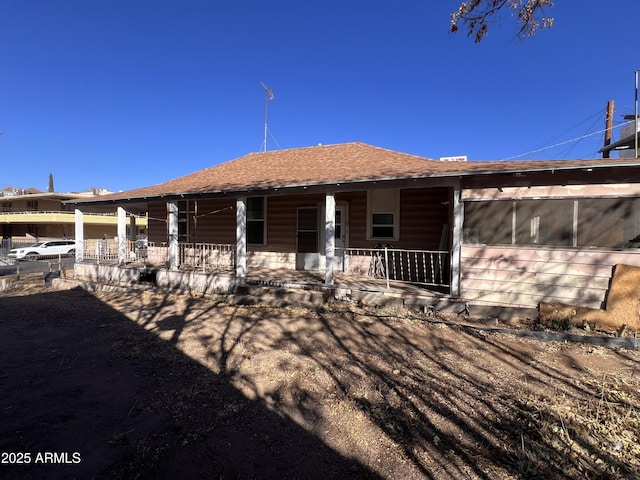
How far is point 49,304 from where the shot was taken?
8359 mm

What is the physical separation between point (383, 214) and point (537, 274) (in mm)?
4263

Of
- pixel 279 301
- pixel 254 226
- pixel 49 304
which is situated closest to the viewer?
pixel 279 301

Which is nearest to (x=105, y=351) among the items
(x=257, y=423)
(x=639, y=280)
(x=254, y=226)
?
(x=257, y=423)

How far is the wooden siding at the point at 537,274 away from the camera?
5840mm

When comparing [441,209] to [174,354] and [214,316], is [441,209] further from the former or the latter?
[174,354]

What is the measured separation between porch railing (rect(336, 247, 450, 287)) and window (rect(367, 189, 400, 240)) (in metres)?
0.52

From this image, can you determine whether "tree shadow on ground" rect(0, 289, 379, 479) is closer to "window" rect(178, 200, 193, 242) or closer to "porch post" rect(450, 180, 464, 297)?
"porch post" rect(450, 180, 464, 297)

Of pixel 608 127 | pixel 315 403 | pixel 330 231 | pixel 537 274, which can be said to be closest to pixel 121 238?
pixel 330 231

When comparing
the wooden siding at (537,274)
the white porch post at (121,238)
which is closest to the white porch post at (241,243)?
the white porch post at (121,238)

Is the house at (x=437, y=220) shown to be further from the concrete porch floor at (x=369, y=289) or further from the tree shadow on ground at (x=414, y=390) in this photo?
the tree shadow on ground at (x=414, y=390)

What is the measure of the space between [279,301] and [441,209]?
4957mm

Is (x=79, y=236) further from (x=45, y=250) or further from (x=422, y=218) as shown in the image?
(x=45, y=250)

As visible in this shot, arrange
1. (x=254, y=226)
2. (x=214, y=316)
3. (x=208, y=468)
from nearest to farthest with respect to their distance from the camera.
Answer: (x=208, y=468) → (x=214, y=316) → (x=254, y=226)

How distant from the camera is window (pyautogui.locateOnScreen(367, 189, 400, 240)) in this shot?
940 centimetres
